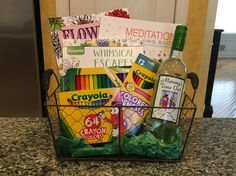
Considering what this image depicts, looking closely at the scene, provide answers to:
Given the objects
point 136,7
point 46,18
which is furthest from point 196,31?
point 46,18

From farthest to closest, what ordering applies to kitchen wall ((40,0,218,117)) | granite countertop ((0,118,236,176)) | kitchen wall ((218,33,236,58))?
kitchen wall ((218,33,236,58)), kitchen wall ((40,0,218,117)), granite countertop ((0,118,236,176))

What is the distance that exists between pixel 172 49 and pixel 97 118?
0.20 m

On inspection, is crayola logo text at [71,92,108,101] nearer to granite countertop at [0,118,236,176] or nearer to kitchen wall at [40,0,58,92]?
granite countertop at [0,118,236,176]

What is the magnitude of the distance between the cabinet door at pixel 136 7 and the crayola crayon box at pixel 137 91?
4.28 feet

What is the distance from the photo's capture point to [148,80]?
0.55m

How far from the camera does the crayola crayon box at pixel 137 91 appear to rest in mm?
535

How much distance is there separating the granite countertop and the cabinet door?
1.24 meters

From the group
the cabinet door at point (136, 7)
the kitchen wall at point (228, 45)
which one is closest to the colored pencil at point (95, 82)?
the cabinet door at point (136, 7)

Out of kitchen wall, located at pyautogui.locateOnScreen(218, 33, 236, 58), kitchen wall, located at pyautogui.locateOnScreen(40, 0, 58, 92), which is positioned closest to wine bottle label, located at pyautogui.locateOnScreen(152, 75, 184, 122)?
kitchen wall, located at pyautogui.locateOnScreen(40, 0, 58, 92)

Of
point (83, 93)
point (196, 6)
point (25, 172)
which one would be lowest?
point (25, 172)

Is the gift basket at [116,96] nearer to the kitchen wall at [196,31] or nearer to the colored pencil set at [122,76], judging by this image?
the colored pencil set at [122,76]

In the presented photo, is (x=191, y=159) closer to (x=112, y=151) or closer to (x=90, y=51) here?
(x=112, y=151)

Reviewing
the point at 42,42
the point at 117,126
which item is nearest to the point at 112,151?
the point at 117,126

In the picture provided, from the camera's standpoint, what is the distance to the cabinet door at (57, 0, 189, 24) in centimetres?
175
